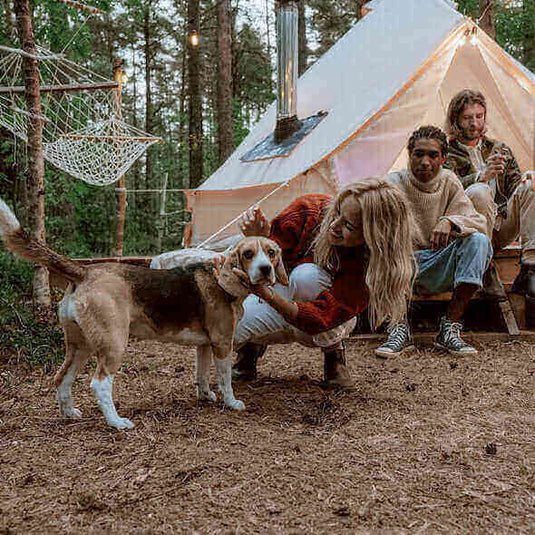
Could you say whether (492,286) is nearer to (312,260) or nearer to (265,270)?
(312,260)

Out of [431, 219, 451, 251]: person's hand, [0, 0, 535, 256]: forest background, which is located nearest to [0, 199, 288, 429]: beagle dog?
[431, 219, 451, 251]: person's hand

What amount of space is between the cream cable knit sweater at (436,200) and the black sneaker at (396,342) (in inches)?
22.4

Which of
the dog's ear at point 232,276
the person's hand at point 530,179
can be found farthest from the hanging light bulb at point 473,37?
the dog's ear at point 232,276

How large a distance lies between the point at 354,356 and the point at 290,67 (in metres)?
2.83

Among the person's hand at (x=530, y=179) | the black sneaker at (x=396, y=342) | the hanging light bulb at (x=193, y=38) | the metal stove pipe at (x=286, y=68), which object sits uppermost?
the hanging light bulb at (x=193, y=38)

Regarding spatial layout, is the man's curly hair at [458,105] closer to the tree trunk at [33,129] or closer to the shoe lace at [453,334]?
the shoe lace at [453,334]

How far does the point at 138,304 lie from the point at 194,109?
323 inches

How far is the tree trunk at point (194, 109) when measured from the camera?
9.36m

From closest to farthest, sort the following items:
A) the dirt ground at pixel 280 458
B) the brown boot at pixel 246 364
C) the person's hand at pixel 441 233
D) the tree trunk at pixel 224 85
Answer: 1. the dirt ground at pixel 280 458
2. the brown boot at pixel 246 364
3. the person's hand at pixel 441 233
4. the tree trunk at pixel 224 85

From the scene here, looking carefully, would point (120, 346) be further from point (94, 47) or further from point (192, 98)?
point (94, 47)

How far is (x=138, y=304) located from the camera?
201 centimetres

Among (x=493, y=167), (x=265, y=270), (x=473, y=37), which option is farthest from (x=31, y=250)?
(x=473, y=37)

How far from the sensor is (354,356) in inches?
128

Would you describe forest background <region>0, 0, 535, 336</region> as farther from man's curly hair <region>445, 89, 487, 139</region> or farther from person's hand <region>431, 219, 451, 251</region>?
man's curly hair <region>445, 89, 487, 139</region>
